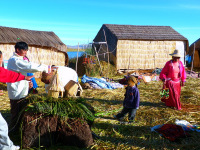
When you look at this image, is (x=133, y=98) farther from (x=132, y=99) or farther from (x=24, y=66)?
(x=24, y=66)

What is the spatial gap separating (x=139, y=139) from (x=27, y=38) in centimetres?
982

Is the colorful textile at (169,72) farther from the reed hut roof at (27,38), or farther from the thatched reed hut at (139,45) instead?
the thatched reed hut at (139,45)

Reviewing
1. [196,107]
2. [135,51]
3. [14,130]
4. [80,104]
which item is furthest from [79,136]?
[135,51]

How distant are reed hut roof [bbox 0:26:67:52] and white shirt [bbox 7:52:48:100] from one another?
7541 mm

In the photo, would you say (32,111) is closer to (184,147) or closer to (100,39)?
(184,147)

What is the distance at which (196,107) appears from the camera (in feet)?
21.7

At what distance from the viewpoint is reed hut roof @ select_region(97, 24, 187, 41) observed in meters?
16.3

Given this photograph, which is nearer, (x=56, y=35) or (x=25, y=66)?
(x=25, y=66)

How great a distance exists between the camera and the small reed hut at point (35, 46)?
11.0 metres

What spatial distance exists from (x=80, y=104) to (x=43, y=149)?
3.14 feet

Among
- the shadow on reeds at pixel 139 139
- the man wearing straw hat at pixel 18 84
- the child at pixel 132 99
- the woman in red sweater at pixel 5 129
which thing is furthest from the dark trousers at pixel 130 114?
the woman in red sweater at pixel 5 129

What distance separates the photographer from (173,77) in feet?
20.8

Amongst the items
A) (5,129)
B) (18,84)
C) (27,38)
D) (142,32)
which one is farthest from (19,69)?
(142,32)

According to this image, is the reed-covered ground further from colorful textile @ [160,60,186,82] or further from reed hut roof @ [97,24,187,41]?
reed hut roof @ [97,24,187,41]
